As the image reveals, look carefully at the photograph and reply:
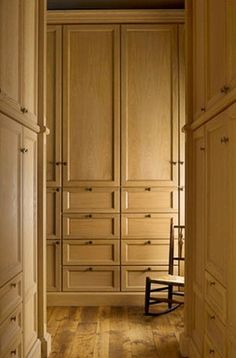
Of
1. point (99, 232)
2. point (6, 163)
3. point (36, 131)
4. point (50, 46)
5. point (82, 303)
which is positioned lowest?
point (82, 303)

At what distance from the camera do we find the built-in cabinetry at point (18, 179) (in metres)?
1.86

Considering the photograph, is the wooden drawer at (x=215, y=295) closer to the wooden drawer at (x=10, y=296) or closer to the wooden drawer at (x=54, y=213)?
the wooden drawer at (x=10, y=296)

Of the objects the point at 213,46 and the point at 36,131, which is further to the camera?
the point at 36,131

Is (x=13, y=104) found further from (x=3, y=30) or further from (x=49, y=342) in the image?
(x=49, y=342)

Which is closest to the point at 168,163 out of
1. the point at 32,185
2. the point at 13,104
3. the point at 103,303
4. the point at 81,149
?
the point at 81,149

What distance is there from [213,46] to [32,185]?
1.27 m

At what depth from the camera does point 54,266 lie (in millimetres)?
3732

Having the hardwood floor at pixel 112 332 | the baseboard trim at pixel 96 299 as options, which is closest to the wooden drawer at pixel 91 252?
the baseboard trim at pixel 96 299

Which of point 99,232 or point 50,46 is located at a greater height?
point 50,46

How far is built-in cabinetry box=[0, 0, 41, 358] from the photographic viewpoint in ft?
6.10

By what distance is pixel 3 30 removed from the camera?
184 centimetres

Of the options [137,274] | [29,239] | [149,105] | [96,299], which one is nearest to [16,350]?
[29,239]

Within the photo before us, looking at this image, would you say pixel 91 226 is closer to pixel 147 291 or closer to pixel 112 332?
pixel 147 291

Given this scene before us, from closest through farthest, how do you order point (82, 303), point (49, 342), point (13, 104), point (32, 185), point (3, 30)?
point (3, 30)
point (13, 104)
point (32, 185)
point (49, 342)
point (82, 303)
